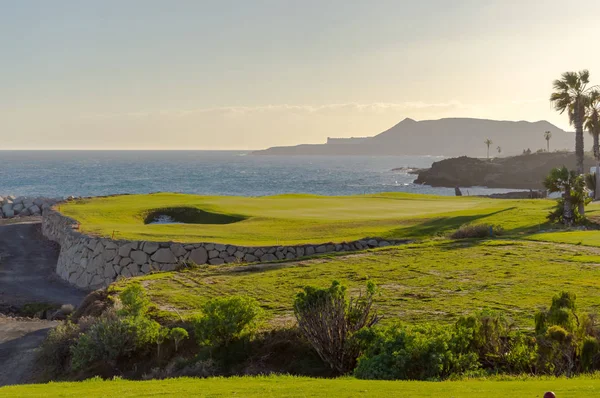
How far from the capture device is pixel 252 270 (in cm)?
2105

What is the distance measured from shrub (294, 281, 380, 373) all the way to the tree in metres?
19.2

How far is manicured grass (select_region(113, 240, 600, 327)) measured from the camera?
1485 cm

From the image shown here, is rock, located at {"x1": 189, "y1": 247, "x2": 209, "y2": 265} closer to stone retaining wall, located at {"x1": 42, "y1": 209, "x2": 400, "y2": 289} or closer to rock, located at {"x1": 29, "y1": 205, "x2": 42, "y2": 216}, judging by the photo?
stone retaining wall, located at {"x1": 42, "y1": 209, "x2": 400, "y2": 289}

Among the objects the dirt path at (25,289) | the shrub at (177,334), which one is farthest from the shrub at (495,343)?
the dirt path at (25,289)

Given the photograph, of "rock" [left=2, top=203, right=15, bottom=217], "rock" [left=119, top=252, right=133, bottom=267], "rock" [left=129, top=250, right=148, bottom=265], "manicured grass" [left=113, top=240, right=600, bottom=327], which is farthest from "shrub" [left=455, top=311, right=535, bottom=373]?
"rock" [left=2, top=203, right=15, bottom=217]

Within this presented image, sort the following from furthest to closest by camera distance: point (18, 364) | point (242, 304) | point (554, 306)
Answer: point (18, 364), point (242, 304), point (554, 306)

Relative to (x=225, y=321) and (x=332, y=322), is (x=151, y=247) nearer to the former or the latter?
(x=225, y=321)

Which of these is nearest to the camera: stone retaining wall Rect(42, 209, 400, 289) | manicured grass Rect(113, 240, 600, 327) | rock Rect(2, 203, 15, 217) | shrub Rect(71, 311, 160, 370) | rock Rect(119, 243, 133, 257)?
shrub Rect(71, 311, 160, 370)

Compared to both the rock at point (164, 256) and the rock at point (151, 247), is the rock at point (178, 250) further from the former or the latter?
the rock at point (151, 247)

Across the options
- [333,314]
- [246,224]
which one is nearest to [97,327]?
[333,314]

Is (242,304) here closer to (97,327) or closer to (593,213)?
(97,327)

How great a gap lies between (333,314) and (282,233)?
16.5 metres

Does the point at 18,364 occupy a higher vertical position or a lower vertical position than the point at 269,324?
lower

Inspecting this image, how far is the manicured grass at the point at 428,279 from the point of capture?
1485cm
